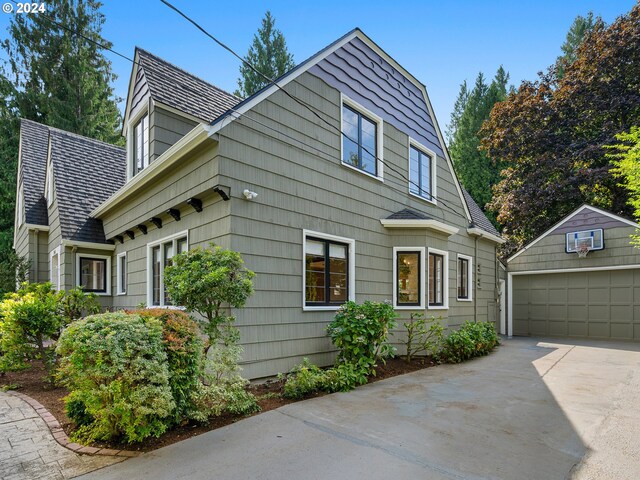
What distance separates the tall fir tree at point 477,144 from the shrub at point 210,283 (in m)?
19.5

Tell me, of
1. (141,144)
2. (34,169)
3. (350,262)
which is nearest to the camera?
(350,262)

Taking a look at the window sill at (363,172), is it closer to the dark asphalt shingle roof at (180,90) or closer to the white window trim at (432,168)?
the white window trim at (432,168)

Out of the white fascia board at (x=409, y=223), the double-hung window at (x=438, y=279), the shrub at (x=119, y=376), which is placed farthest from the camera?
the double-hung window at (x=438, y=279)

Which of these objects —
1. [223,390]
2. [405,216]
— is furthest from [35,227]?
[405,216]

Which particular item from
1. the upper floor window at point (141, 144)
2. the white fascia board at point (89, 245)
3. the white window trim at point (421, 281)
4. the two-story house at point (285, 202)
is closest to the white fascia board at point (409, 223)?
the two-story house at point (285, 202)

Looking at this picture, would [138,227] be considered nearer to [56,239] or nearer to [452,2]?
[56,239]

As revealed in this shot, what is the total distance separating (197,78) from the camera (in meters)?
8.98

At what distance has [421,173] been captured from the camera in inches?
393

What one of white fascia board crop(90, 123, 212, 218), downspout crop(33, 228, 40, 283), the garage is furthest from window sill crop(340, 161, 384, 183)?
downspout crop(33, 228, 40, 283)

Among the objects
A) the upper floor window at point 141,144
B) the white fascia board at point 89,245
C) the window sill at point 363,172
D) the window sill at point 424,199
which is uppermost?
the upper floor window at point 141,144

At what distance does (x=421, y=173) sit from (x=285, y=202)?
499 cm

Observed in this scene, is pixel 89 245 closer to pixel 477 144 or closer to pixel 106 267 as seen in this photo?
pixel 106 267

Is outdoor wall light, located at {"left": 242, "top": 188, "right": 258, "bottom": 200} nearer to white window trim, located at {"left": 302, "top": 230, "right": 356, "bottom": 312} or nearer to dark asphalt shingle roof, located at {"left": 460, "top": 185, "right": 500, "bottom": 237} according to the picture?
white window trim, located at {"left": 302, "top": 230, "right": 356, "bottom": 312}

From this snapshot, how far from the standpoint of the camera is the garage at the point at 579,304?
37.2 feet
